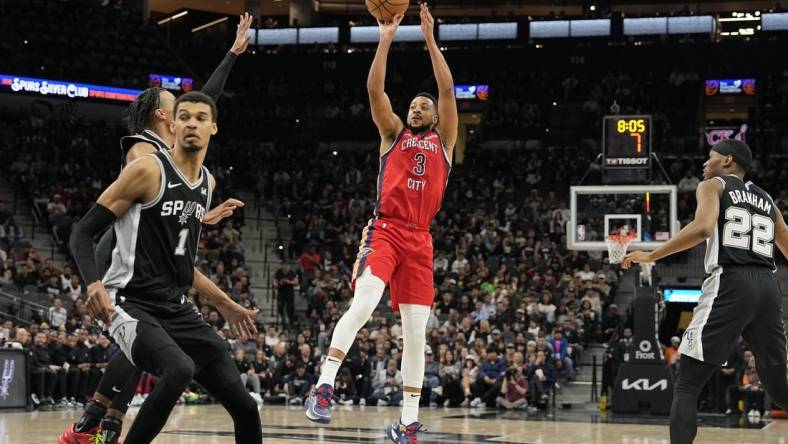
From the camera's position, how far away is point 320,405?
22.3ft

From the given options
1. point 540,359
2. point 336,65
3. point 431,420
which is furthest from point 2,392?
point 336,65

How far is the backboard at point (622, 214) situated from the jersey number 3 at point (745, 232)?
11.1 meters

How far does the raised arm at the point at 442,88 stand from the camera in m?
7.46

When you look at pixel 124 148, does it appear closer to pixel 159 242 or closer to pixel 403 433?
pixel 159 242

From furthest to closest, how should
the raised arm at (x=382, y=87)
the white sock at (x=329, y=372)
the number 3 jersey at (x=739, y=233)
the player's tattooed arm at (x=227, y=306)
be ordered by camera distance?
the raised arm at (x=382, y=87), the white sock at (x=329, y=372), the number 3 jersey at (x=739, y=233), the player's tattooed arm at (x=227, y=306)

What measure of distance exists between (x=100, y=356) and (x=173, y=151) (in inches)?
499

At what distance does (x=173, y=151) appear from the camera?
5.71 meters

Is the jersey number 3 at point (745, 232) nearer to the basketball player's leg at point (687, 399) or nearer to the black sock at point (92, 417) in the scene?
the basketball player's leg at point (687, 399)

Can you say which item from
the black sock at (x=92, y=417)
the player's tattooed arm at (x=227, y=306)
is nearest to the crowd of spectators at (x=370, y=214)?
the black sock at (x=92, y=417)


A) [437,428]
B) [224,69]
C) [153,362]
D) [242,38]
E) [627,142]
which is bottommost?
[437,428]

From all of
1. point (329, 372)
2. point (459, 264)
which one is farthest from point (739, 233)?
point (459, 264)

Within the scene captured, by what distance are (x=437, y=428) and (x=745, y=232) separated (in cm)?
670

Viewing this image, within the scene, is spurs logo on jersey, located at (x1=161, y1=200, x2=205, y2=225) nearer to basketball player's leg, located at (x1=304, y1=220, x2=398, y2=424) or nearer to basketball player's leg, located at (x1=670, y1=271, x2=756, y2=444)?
basketball player's leg, located at (x1=304, y1=220, x2=398, y2=424)

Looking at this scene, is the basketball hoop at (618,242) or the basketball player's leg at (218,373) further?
the basketball hoop at (618,242)
